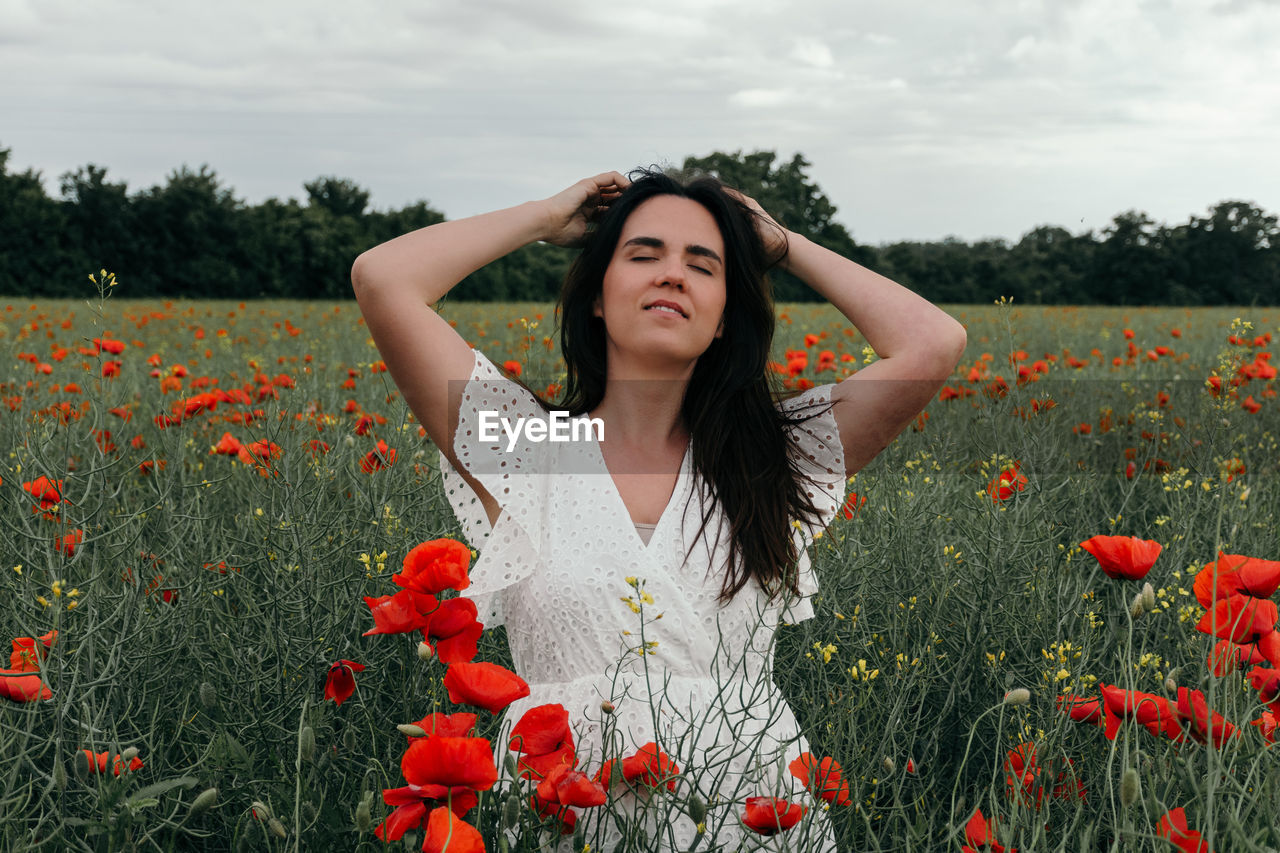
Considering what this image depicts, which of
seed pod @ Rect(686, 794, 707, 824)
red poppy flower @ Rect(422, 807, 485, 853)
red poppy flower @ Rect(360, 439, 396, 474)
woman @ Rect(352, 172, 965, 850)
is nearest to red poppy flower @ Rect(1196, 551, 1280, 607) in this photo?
woman @ Rect(352, 172, 965, 850)

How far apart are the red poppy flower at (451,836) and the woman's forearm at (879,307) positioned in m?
1.07

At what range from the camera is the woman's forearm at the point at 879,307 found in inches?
63.8

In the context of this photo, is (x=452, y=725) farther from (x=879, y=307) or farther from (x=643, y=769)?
(x=879, y=307)

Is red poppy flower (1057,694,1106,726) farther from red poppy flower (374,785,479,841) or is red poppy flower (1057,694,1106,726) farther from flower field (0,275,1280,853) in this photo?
red poppy flower (374,785,479,841)

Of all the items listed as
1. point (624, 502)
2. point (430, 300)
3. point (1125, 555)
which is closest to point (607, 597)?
point (624, 502)

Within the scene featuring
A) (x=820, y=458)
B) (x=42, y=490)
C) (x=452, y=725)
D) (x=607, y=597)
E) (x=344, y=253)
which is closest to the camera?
(x=452, y=725)

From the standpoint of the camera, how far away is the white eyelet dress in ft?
4.50

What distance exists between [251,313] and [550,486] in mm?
10300

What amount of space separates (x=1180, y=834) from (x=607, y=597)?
0.78m

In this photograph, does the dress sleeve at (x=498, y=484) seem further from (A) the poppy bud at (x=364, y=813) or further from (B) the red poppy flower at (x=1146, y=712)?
(B) the red poppy flower at (x=1146, y=712)

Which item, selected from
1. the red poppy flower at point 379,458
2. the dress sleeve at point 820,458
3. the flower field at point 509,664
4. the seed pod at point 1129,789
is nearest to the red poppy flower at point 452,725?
the flower field at point 509,664

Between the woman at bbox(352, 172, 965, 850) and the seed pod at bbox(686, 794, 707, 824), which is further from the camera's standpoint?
the woman at bbox(352, 172, 965, 850)

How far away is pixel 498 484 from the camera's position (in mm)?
1522

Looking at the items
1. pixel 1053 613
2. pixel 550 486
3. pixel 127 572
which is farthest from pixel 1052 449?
pixel 127 572
